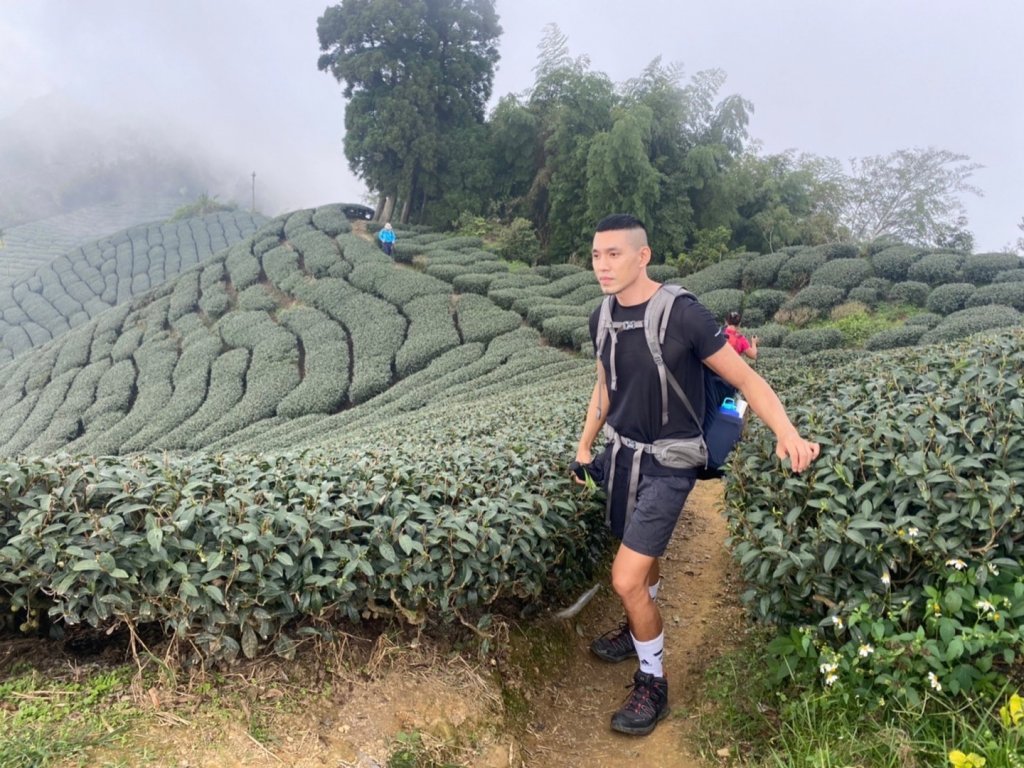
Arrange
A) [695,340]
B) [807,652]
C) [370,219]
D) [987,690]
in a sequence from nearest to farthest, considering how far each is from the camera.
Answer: [987,690] < [807,652] < [695,340] < [370,219]

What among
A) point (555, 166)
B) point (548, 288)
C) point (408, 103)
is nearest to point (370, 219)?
point (408, 103)

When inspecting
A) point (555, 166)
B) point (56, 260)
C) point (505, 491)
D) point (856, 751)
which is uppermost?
point (555, 166)

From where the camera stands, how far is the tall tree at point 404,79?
2067cm

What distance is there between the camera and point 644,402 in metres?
2.45

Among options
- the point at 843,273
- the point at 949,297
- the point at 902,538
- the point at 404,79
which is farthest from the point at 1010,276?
the point at 404,79

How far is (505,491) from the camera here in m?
2.84

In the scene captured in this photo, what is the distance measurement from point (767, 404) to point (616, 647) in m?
1.44

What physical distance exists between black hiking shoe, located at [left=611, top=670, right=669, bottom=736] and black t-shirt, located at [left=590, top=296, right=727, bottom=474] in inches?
32.7

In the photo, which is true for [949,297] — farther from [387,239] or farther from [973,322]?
[387,239]

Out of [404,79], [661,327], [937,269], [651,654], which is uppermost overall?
[404,79]

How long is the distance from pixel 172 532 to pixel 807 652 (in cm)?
216

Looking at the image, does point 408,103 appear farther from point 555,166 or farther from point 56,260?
point 56,260

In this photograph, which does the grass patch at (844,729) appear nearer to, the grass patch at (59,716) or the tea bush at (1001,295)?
the grass patch at (59,716)

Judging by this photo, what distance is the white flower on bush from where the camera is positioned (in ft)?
5.69
